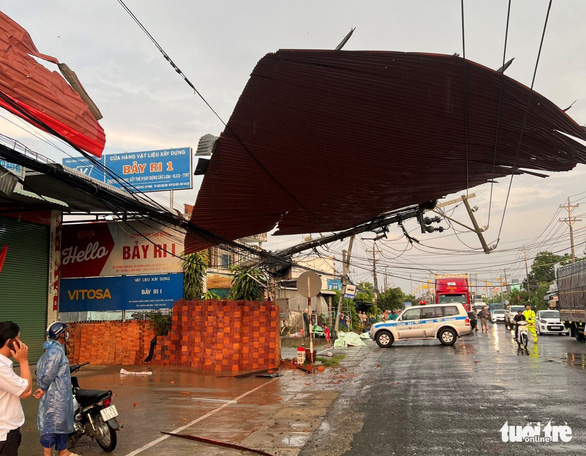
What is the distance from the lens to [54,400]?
5922 mm

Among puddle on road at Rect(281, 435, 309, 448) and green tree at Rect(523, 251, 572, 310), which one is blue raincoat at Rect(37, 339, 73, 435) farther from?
green tree at Rect(523, 251, 572, 310)

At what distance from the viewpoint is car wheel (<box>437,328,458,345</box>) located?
2423 cm

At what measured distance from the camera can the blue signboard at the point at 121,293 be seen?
1750cm

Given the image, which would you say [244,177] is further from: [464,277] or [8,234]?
[464,277]

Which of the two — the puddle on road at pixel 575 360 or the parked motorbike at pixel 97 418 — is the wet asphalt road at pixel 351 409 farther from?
the parked motorbike at pixel 97 418

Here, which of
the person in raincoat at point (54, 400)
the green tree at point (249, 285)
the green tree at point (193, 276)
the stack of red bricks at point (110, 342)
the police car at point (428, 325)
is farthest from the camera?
the police car at point (428, 325)

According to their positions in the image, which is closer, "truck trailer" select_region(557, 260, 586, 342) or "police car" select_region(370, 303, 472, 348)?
"police car" select_region(370, 303, 472, 348)

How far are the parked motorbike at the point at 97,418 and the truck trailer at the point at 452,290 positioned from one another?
32396 millimetres

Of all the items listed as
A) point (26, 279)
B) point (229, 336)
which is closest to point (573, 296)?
point (229, 336)

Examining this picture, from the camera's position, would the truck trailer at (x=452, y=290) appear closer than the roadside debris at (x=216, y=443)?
No

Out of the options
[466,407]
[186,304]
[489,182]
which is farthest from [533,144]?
[186,304]

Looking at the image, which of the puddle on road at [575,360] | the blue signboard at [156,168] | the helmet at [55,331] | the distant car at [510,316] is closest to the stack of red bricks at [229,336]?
the puddle on road at [575,360]

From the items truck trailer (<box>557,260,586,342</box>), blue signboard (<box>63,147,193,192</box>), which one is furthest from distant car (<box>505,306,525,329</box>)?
blue signboard (<box>63,147,193,192</box>)

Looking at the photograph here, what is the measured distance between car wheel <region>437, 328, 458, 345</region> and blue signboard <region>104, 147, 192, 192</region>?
Result: 46.0 ft
